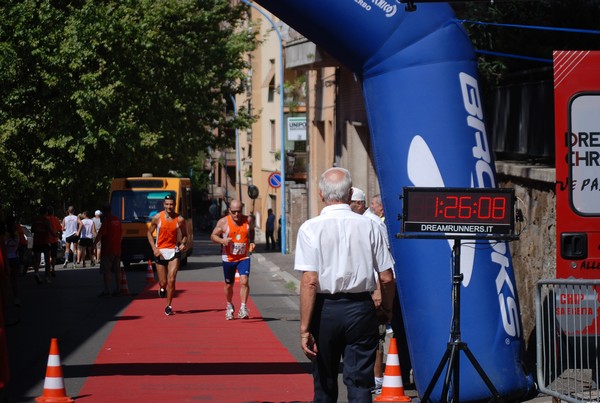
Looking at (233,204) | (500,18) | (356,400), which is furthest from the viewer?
(500,18)

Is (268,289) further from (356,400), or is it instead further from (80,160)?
(356,400)

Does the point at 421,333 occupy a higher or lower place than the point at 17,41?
lower

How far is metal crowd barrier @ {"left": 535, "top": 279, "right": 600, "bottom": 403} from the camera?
8.52 metres

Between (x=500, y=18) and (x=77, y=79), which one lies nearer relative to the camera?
(x=500, y=18)

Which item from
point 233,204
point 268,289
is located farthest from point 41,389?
point 268,289

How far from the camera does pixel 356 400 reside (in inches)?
278

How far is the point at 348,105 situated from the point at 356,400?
26824mm

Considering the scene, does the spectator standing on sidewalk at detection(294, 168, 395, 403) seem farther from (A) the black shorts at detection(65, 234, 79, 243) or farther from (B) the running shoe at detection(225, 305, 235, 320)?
(A) the black shorts at detection(65, 234, 79, 243)

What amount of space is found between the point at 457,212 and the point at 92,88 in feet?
97.7

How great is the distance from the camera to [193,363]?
12.4 meters

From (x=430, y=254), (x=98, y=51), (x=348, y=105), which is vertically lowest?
(x=430, y=254)

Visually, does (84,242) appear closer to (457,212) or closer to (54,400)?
(54,400)

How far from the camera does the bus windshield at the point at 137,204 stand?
112ft

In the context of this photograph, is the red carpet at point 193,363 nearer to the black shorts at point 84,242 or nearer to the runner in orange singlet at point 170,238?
the runner in orange singlet at point 170,238
